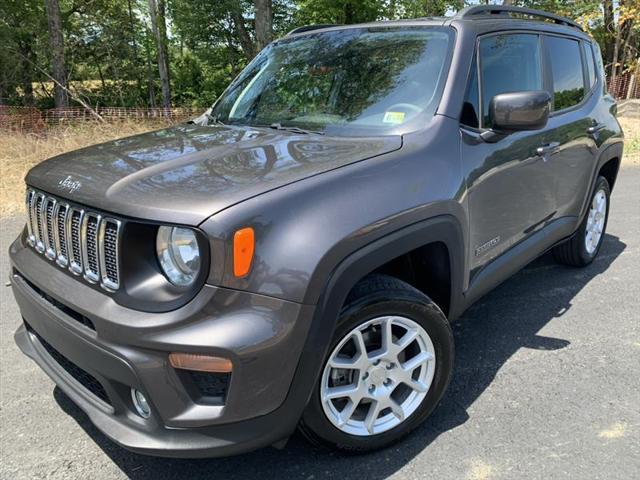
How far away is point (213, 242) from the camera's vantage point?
1.83m

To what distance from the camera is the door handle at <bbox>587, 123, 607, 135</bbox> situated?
13.2 ft

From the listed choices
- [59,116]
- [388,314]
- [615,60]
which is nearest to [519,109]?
[388,314]

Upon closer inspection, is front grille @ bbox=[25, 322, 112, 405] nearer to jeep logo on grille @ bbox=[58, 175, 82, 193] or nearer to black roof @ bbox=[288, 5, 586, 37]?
jeep logo on grille @ bbox=[58, 175, 82, 193]

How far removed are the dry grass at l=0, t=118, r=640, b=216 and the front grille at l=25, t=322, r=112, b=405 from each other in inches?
199

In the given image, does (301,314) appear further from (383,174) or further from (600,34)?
(600,34)

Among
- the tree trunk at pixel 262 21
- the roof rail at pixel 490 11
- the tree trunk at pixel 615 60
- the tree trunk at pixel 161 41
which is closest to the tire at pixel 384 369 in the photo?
the roof rail at pixel 490 11

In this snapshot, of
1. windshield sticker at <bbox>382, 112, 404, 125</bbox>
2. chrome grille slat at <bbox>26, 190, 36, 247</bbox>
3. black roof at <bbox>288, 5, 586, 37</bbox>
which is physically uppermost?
black roof at <bbox>288, 5, 586, 37</bbox>

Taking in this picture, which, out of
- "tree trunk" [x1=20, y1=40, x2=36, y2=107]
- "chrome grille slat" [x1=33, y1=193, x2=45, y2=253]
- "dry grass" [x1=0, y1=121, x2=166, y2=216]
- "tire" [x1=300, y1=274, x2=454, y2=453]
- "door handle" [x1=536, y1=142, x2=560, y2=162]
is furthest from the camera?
"tree trunk" [x1=20, y1=40, x2=36, y2=107]

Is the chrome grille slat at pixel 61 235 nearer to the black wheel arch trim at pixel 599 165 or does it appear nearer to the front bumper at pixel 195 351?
the front bumper at pixel 195 351

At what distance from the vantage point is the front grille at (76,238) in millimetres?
2012

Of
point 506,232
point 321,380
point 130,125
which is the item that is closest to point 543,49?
point 506,232

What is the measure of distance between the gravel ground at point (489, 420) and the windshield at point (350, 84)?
1457 millimetres

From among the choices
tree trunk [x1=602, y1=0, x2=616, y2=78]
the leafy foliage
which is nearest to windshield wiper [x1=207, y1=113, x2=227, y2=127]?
the leafy foliage

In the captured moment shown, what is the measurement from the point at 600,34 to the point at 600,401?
2566 centimetres
